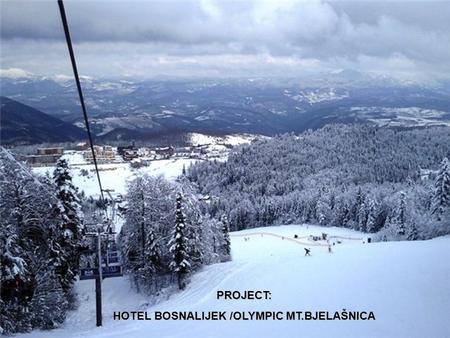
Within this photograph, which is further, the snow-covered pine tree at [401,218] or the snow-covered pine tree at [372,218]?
the snow-covered pine tree at [372,218]

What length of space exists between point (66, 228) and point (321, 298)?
540 inches

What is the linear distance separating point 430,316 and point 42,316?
1316 cm

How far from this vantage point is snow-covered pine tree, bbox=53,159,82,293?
21109mm

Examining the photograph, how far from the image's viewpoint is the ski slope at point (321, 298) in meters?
11.7

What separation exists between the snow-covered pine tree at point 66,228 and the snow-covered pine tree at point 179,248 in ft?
16.6

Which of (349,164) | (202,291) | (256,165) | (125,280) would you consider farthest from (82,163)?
(202,291)

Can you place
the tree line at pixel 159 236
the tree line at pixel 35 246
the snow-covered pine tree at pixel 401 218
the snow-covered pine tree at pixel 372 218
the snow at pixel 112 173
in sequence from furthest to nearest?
the snow at pixel 112 173
the snow-covered pine tree at pixel 372 218
the snow-covered pine tree at pixel 401 218
the tree line at pixel 159 236
the tree line at pixel 35 246

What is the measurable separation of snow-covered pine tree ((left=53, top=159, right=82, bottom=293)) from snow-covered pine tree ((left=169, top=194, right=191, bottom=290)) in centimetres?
506

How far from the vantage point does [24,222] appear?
58.7 feet

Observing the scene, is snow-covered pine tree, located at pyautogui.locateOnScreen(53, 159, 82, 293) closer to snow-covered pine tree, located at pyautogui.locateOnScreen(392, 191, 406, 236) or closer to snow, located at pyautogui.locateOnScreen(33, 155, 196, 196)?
snow-covered pine tree, located at pyautogui.locateOnScreen(392, 191, 406, 236)

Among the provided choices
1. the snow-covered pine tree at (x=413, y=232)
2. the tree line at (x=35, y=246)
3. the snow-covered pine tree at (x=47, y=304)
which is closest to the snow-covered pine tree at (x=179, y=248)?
the tree line at (x=35, y=246)

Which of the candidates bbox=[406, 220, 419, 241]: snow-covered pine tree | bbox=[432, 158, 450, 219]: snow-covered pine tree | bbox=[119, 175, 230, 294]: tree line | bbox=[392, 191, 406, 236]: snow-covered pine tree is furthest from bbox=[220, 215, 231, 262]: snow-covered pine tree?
bbox=[392, 191, 406, 236]: snow-covered pine tree

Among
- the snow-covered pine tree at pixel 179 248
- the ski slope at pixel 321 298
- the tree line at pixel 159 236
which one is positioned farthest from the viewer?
the tree line at pixel 159 236

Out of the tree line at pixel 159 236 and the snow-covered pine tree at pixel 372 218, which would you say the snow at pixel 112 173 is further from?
the tree line at pixel 159 236
